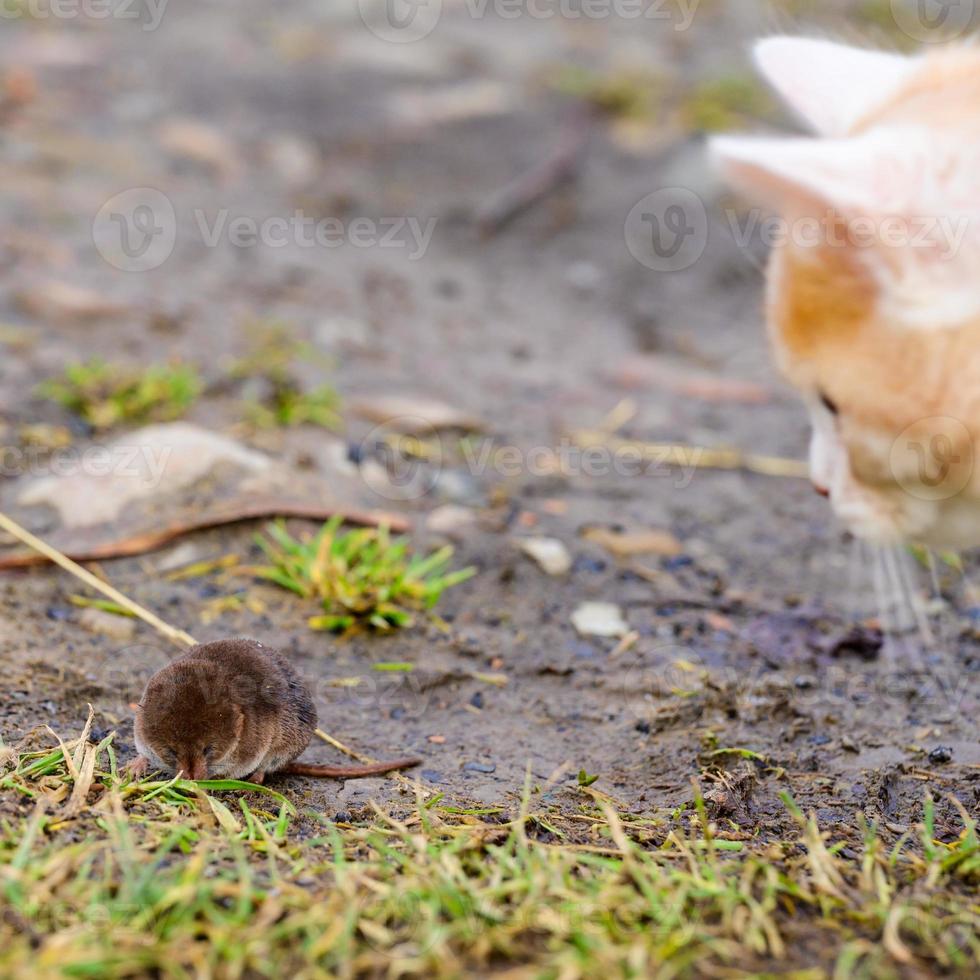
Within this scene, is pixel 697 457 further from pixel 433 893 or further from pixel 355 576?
pixel 433 893

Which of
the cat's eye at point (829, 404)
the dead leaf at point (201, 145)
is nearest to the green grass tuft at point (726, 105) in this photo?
the dead leaf at point (201, 145)

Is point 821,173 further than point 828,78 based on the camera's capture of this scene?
No

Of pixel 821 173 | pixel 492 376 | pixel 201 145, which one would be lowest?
pixel 492 376

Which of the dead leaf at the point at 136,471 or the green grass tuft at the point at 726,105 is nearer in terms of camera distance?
the dead leaf at the point at 136,471

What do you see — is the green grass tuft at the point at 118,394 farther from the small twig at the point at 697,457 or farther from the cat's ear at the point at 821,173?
the cat's ear at the point at 821,173

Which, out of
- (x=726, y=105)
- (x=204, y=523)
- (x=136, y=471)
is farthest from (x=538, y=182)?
(x=204, y=523)

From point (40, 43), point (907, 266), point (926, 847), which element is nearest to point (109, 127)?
point (40, 43)

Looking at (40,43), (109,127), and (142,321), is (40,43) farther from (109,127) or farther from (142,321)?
(142,321)
